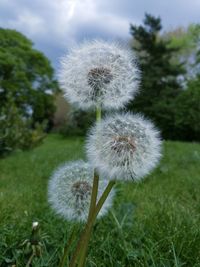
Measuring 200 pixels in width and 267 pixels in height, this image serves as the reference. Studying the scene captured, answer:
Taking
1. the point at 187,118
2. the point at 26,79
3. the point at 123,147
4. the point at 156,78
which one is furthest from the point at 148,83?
the point at 123,147

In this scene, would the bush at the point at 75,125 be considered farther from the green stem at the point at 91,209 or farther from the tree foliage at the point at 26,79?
the green stem at the point at 91,209

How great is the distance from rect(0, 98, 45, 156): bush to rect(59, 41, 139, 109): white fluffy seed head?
7923 millimetres

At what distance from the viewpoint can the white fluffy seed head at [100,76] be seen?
1.87 metres

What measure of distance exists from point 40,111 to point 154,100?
1305 cm

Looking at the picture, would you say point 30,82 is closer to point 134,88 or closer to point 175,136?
point 175,136

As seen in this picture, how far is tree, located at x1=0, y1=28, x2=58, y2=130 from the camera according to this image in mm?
28375

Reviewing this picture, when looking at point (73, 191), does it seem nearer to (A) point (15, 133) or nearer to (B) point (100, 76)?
(B) point (100, 76)

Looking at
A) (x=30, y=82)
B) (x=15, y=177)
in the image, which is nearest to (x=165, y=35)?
(x=30, y=82)

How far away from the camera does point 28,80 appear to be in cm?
3366

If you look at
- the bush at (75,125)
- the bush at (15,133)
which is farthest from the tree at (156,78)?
the bush at (15,133)

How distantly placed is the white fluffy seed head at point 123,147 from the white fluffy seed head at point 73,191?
0.48 meters

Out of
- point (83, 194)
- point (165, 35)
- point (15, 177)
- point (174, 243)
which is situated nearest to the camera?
point (83, 194)

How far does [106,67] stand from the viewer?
1880mm

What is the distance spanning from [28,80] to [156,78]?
1071 centimetres
